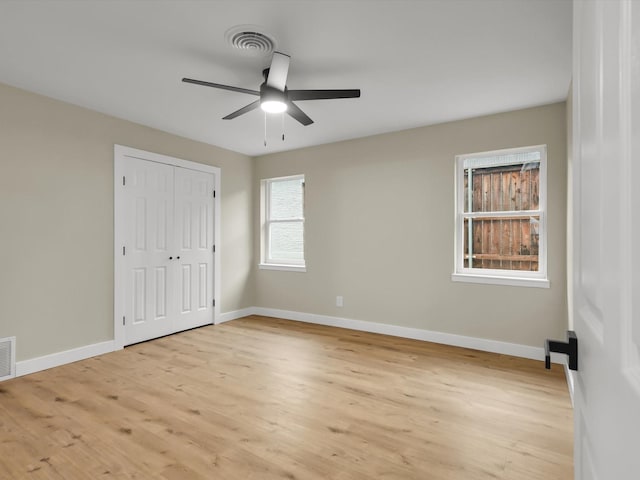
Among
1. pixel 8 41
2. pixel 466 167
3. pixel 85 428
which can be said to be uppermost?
pixel 8 41

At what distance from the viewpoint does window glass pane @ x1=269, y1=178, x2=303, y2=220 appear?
563cm

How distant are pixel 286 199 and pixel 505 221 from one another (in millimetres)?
3136

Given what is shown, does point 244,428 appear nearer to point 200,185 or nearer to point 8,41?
point 8,41

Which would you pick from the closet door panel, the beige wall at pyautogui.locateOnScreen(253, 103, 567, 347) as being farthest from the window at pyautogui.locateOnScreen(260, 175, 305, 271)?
the closet door panel

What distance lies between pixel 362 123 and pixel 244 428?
3344 mm

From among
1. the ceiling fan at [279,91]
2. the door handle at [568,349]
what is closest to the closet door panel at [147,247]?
the ceiling fan at [279,91]

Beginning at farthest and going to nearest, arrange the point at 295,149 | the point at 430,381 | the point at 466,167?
the point at 295,149, the point at 466,167, the point at 430,381

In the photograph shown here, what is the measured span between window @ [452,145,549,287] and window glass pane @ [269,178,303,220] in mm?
2385

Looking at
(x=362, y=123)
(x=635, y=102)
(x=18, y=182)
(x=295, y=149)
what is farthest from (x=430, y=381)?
(x=18, y=182)

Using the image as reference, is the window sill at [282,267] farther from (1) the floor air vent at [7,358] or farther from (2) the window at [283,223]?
(1) the floor air vent at [7,358]

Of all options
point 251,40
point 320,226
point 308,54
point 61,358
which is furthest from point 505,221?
point 61,358

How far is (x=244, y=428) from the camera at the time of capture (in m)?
2.38

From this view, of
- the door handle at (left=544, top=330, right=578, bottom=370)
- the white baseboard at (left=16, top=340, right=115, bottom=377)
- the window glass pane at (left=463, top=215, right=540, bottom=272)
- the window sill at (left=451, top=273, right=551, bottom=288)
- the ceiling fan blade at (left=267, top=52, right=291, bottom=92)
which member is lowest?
the white baseboard at (left=16, top=340, right=115, bottom=377)

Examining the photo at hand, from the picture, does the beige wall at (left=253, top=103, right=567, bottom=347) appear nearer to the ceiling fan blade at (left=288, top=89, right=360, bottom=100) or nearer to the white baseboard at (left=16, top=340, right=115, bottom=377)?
the ceiling fan blade at (left=288, top=89, right=360, bottom=100)
